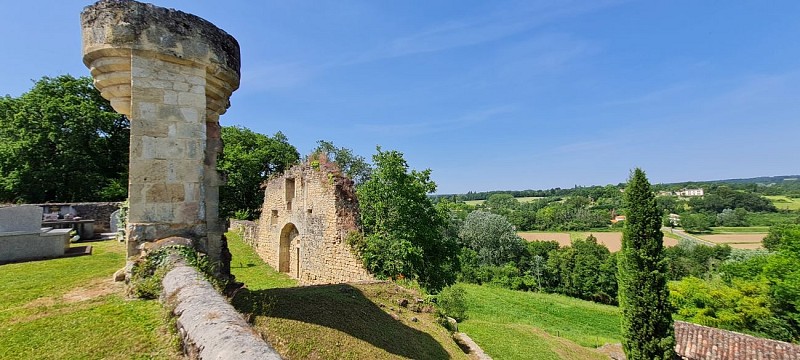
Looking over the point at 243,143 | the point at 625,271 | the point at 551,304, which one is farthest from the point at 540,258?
the point at 243,143

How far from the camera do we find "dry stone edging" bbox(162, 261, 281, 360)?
1.90m

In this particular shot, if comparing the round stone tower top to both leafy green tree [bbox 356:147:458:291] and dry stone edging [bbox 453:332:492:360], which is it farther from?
leafy green tree [bbox 356:147:458:291]

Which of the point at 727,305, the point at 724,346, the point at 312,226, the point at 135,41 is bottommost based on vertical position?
the point at 727,305

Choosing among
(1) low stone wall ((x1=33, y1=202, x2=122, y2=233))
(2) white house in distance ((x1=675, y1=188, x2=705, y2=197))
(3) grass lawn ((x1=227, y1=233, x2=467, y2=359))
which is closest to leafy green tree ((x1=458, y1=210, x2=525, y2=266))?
(1) low stone wall ((x1=33, y1=202, x2=122, y2=233))

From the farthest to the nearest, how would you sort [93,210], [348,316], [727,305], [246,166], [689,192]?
[689,192], [246,166], [727,305], [93,210], [348,316]

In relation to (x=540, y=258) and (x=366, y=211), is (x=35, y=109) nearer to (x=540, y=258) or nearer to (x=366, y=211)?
(x=366, y=211)

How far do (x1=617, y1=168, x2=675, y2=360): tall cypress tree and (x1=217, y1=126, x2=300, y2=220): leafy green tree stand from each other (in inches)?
847

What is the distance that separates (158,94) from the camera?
4164mm

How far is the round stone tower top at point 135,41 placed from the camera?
3926mm

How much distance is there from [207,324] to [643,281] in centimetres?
1586

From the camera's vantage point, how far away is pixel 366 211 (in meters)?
13.0

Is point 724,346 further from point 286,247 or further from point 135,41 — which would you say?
point 135,41

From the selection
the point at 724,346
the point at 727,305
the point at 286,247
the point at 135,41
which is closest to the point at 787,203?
the point at 727,305

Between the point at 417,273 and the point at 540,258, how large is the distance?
3760cm
